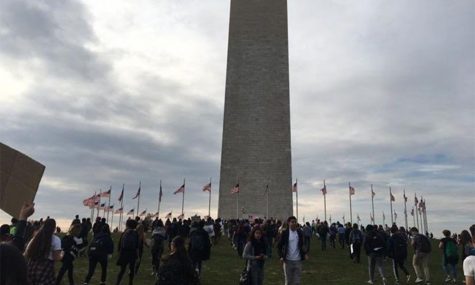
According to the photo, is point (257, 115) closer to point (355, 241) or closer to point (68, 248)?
point (355, 241)

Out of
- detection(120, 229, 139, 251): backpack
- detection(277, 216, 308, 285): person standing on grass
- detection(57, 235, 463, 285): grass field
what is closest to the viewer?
detection(277, 216, 308, 285): person standing on grass

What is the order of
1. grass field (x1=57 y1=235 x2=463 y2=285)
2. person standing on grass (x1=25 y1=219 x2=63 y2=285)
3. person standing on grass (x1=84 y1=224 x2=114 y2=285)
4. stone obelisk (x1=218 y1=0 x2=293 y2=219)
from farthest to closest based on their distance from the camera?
1. stone obelisk (x1=218 y1=0 x2=293 y2=219)
2. grass field (x1=57 y1=235 x2=463 y2=285)
3. person standing on grass (x1=84 y1=224 x2=114 y2=285)
4. person standing on grass (x1=25 y1=219 x2=63 y2=285)

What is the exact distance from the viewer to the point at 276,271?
1512cm

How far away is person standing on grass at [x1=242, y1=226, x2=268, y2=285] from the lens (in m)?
9.48

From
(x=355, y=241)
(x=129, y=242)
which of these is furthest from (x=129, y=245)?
(x=355, y=241)

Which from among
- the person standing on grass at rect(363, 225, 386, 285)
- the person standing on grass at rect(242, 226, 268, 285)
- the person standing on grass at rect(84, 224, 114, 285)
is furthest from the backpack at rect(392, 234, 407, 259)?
the person standing on grass at rect(84, 224, 114, 285)

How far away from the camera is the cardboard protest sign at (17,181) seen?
5566 millimetres

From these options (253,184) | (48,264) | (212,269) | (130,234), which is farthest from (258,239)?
(253,184)

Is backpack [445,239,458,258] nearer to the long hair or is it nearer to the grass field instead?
the grass field

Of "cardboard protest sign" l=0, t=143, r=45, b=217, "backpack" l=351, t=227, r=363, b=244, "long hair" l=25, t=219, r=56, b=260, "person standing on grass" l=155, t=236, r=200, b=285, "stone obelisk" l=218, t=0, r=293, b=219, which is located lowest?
"person standing on grass" l=155, t=236, r=200, b=285

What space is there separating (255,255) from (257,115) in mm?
31520

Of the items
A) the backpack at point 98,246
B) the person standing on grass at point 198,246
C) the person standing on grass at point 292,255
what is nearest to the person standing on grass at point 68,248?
the backpack at point 98,246

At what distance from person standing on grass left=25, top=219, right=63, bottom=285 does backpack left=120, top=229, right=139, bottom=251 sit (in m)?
3.90

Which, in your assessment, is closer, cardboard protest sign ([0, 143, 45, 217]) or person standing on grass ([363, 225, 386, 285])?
cardboard protest sign ([0, 143, 45, 217])
